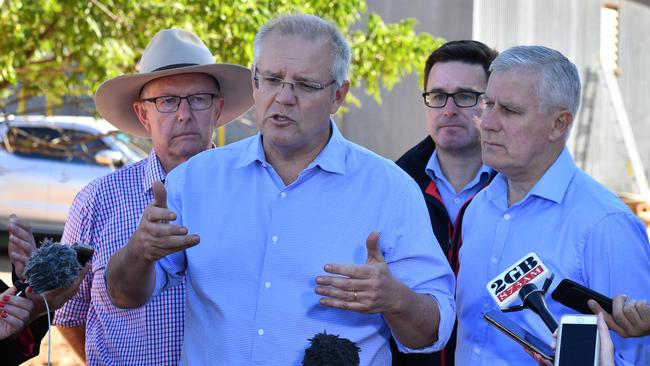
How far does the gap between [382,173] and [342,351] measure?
30.0 inches

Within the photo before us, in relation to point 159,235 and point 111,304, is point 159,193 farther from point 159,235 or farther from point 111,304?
point 111,304

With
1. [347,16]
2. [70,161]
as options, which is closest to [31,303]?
[347,16]

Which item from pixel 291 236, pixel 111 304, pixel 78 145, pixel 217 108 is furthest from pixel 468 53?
pixel 78 145

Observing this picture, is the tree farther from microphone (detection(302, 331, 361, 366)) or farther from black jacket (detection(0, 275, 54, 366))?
microphone (detection(302, 331, 361, 366))

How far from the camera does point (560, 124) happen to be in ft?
10.7

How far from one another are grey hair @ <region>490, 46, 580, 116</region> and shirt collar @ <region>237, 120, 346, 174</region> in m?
0.60

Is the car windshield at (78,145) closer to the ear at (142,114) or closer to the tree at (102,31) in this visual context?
the tree at (102,31)

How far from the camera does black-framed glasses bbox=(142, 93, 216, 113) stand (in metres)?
4.25

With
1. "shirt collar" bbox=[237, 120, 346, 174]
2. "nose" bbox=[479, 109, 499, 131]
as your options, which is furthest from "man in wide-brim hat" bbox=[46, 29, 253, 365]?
"nose" bbox=[479, 109, 499, 131]

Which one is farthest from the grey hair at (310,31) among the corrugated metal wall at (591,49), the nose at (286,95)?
the corrugated metal wall at (591,49)

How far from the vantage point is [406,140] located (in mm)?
17875

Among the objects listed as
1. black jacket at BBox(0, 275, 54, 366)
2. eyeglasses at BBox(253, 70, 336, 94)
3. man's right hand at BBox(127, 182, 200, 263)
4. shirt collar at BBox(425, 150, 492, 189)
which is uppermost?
eyeglasses at BBox(253, 70, 336, 94)

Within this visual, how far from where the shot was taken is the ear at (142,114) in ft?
14.4

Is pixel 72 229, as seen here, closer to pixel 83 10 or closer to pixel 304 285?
pixel 304 285
